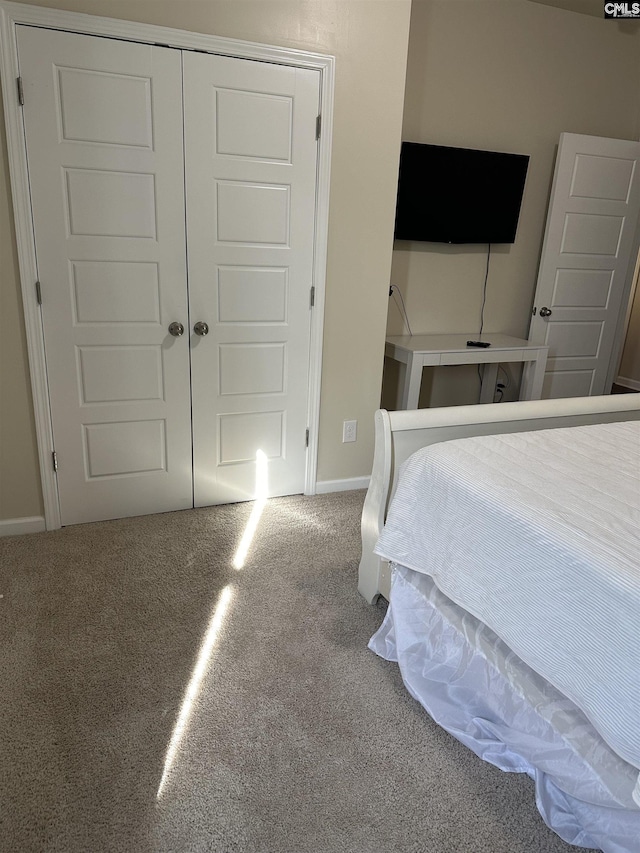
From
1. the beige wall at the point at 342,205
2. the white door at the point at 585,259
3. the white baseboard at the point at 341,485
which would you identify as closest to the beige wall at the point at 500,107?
the white door at the point at 585,259

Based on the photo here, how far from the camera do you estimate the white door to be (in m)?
3.95

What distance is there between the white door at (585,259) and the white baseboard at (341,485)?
1693 millimetres

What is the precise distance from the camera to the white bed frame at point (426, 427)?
212 centimetres

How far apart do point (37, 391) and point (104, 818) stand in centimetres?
178

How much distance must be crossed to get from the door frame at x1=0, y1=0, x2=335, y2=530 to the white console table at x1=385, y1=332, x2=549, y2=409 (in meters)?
0.62

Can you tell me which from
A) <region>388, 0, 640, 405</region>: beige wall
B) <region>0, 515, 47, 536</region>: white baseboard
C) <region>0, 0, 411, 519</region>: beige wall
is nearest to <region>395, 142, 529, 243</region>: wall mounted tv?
<region>388, 0, 640, 405</region>: beige wall

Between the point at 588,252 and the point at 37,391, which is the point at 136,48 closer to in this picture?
the point at 37,391

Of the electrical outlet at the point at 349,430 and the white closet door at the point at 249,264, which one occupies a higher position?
the white closet door at the point at 249,264

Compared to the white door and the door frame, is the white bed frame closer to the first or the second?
the door frame

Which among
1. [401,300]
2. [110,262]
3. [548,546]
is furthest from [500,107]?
[548,546]

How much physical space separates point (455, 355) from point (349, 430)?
78cm

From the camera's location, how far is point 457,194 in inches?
146

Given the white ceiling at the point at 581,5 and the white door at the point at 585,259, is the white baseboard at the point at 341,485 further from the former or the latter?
the white ceiling at the point at 581,5

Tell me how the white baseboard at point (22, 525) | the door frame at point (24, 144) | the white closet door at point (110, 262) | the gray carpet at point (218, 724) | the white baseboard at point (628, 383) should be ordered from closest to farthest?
the gray carpet at point (218, 724)
the door frame at point (24, 144)
the white closet door at point (110, 262)
the white baseboard at point (22, 525)
the white baseboard at point (628, 383)
